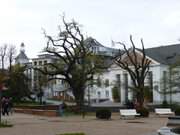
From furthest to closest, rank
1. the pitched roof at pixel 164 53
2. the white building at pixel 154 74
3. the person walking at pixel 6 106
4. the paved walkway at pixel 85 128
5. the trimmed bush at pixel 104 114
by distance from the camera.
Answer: the pitched roof at pixel 164 53 → the white building at pixel 154 74 → the person walking at pixel 6 106 → the trimmed bush at pixel 104 114 → the paved walkway at pixel 85 128

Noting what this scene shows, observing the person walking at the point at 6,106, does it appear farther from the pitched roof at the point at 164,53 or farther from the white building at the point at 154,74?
the pitched roof at the point at 164,53

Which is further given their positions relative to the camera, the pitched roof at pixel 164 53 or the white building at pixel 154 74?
the pitched roof at pixel 164 53

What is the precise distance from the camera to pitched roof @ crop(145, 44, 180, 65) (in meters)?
92.7

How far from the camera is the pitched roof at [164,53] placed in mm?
92688

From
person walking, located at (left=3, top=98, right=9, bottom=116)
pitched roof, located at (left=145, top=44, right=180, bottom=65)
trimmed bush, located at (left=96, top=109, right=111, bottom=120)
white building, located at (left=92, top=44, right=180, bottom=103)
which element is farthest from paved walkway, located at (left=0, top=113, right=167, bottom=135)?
pitched roof, located at (left=145, top=44, right=180, bottom=65)

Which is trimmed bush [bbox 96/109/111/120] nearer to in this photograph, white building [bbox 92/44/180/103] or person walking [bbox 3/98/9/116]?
person walking [bbox 3/98/9/116]

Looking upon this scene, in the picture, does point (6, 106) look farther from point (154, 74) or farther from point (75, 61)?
point (154, 74)

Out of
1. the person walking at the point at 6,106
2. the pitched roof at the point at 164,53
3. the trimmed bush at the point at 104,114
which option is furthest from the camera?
the pitched roof at the point at 164,53

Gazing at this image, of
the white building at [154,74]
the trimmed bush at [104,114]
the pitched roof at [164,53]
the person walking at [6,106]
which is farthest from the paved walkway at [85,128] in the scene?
the pitched roof at [164,53]

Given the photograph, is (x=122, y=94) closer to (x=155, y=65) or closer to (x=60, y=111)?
(x=155, y=65)

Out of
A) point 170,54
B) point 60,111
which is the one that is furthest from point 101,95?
point 60,111

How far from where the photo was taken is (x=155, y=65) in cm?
9144

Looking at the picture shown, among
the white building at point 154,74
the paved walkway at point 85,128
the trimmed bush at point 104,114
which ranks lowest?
the paved walkway at point 85,128

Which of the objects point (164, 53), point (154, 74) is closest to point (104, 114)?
point (154, 74)
